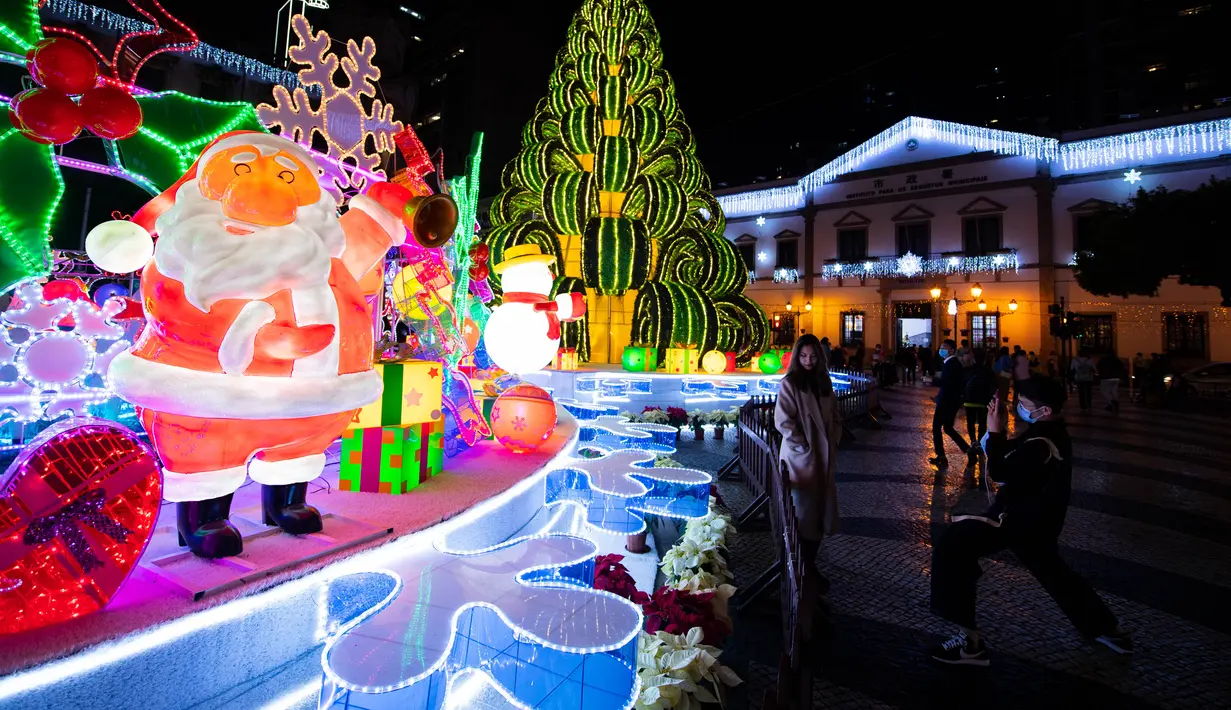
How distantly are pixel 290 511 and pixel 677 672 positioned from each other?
1.80 metres

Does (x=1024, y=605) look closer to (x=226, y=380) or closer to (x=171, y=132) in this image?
(x=226, y=380)

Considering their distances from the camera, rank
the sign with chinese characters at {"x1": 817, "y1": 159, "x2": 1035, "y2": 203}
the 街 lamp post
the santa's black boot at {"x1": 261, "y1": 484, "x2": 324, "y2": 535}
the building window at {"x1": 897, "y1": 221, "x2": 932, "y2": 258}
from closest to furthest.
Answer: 1. the santa's black boot at {"x1": 261, "y1": 484, "x2": 324, "y2": 535}
2. the 街 lamp post
3. the sign with chinese characters at {"x1": 817, "y1": 159, "x2": 1035, "y2": 203}
4. the building window at {"x1": 897, "y1": 221, "x2": 932, "y2": 258}

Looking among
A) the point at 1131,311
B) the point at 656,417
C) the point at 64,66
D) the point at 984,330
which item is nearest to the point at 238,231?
the point at 64,66

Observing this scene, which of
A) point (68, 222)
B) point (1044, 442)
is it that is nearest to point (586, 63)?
point (68, 222)

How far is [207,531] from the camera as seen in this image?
7.15 feet

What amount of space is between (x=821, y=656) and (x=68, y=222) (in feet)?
40.0

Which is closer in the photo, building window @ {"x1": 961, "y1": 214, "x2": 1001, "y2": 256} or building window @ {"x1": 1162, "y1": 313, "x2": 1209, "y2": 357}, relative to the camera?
building window @ {"x1": 1162, "y1": 313, "x2": 1209, "y2": 357}

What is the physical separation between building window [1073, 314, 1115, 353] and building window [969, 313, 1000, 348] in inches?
111

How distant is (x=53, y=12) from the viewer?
13414 mm

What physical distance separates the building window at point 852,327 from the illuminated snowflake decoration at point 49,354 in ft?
91.2

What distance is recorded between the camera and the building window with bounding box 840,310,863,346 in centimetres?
2798

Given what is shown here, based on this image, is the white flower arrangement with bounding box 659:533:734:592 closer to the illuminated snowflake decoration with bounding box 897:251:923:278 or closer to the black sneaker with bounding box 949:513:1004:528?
the black sneaker with bounding box 949:513:1004:528

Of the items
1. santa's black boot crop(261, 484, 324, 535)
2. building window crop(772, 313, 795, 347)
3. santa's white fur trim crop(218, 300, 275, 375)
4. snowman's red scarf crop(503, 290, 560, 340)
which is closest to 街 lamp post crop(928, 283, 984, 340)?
building window crop(772, 313, 795, 347)

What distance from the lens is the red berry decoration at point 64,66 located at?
2.00 m
